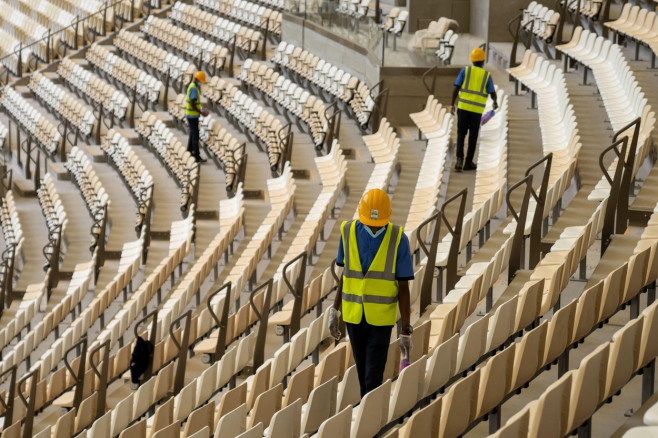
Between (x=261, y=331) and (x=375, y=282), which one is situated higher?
(x=375, y=282)

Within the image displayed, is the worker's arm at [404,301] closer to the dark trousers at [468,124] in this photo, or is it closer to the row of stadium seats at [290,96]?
the dark trousers at [468,124]

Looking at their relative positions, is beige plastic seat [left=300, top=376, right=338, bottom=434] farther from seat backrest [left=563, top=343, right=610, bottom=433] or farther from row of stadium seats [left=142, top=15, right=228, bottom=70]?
row of stadium seats [left=142, top=15, right=228, bottom=70]

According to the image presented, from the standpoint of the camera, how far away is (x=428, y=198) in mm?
7453

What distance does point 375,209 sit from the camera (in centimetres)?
398

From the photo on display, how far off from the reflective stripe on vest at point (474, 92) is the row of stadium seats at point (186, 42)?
22.1 ft

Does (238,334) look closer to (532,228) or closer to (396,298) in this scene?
(532,228)

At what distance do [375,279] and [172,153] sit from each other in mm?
8000

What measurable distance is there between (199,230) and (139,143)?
12.6ft

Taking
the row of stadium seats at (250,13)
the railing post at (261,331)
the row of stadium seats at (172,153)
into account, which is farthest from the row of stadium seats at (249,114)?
the railing post at (261,331)

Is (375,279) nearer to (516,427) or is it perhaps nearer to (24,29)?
(516,427)

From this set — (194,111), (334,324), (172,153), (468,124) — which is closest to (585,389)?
(334,324)

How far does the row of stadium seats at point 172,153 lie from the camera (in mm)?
A: 10430

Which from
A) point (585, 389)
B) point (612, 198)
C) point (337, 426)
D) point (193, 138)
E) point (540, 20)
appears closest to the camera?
point (585, 389)

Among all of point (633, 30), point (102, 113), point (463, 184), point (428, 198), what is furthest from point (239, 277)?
point (102, 113)
